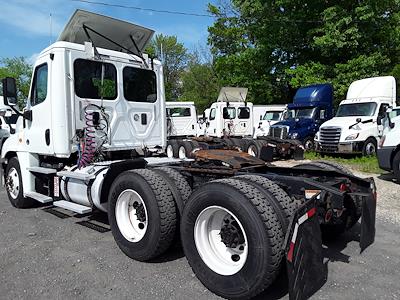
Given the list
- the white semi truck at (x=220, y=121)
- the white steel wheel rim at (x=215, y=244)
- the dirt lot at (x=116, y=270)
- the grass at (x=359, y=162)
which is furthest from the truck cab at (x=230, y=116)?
the white steel wheel rim at (x=215, y=244)

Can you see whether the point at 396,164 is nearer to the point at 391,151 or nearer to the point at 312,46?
the point at 391,151

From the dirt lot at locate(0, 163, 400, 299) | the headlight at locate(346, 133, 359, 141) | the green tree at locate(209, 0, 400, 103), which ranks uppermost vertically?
the green tree at locate(209, 0, 400, 103)

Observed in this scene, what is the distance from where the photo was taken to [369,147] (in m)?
14.2

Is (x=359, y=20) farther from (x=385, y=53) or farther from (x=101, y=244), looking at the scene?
(x=101, y=244)

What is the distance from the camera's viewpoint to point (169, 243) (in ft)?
13.2

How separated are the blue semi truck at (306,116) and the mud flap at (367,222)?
42.2 feet

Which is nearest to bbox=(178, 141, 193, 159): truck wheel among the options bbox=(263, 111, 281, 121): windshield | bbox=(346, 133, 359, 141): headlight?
bbox=(346, 133, 359, 141): headlight

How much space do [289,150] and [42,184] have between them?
10318 millimetres

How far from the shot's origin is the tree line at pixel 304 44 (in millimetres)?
20766

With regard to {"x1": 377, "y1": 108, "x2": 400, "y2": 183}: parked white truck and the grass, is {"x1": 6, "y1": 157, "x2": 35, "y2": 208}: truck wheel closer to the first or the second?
{"x1": 377, "y1": 108, "x2": 400, "y2": 183}: parked white truck

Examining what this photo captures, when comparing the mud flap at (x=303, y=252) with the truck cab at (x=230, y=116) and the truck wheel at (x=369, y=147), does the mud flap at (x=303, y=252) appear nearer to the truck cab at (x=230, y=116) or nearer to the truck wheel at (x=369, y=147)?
the truck wheel at (x=369, y=147)

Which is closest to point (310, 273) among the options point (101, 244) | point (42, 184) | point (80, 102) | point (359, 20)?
point (101, 244)

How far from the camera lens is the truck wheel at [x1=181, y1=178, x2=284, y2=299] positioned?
2.97m

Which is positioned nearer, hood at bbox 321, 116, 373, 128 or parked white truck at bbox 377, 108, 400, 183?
parked white truck at bbox 377, 108, 400, 183
